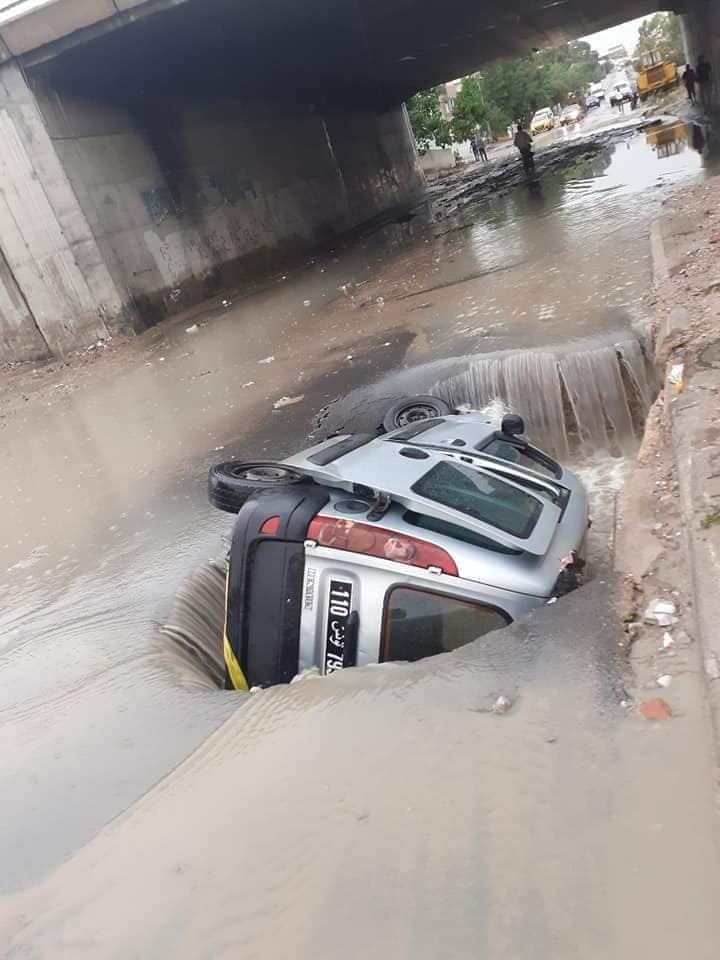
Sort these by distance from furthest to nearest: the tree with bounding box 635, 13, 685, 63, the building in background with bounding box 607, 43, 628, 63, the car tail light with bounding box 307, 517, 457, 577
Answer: the building in background with bounding box 607, 43, 628, 63, the tree with bounding box 635, 13, 685, 63, the car tail light with bounding box 307, 517, 457, 577

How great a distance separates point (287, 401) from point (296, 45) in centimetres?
1609

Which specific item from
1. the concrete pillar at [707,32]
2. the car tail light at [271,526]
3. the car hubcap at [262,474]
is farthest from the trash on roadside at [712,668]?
the concrete pillar at [707,32]

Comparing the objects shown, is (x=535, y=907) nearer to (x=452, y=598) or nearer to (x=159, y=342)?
(x=452, y=598)

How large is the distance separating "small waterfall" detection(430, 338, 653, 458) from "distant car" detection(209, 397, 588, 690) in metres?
3.33

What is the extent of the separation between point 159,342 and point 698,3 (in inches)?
1057

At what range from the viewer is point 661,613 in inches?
133

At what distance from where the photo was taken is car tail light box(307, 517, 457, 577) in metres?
3.53

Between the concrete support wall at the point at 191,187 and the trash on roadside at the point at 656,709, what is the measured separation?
1651 cm

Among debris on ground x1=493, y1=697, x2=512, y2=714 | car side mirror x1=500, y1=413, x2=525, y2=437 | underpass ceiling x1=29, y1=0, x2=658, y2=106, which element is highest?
underpass ceiling x1=29, y1=0, x2=658, y2=106

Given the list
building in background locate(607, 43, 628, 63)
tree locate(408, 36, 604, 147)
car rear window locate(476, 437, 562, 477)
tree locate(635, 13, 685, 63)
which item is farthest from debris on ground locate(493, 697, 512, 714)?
building in background locate(607, 43, 628, 63)

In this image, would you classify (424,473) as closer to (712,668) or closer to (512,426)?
(512,426)

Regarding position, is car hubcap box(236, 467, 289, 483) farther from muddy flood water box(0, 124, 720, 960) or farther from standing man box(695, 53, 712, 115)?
standing man box(695, 53, 712, 115)

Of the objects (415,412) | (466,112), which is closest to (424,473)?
(415,412)

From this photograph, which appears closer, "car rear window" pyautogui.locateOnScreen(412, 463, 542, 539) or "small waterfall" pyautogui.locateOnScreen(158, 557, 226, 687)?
"car rear window" pyautogui.locateOnScreen(412, 463, 542, 539)
